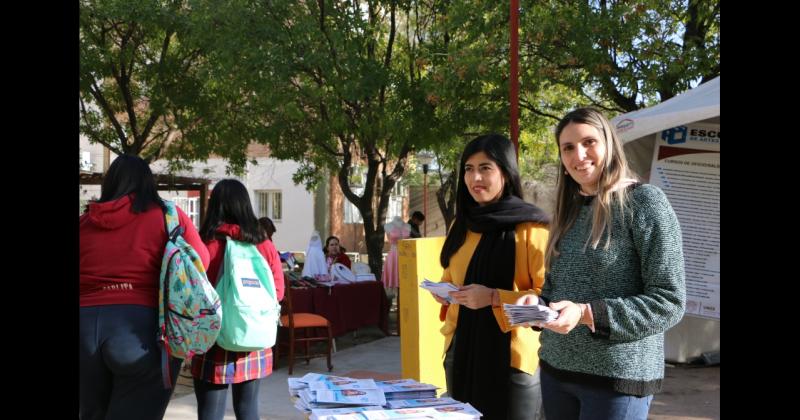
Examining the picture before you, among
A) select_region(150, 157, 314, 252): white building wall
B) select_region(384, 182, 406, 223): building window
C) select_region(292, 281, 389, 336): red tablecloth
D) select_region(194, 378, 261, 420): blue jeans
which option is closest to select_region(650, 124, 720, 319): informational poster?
select_region(292, 281, 389, 336): red tablecloth

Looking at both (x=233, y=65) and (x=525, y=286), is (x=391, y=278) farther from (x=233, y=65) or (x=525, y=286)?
(x=525, y=286)

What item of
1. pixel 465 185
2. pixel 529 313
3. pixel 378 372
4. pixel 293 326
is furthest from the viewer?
pixel 293 326

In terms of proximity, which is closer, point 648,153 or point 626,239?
point 626,239

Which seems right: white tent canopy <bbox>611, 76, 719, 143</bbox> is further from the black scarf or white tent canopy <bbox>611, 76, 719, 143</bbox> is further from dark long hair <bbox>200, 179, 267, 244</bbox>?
A: the black scarf

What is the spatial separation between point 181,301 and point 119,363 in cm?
37

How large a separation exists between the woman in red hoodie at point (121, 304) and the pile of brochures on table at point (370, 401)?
1120 mm

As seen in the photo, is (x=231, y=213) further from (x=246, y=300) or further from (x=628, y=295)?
(x=628, y=295)

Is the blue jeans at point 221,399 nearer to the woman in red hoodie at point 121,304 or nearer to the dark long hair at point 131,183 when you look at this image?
the woman in red hoodie at point 121,304

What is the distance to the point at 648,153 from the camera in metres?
8.61

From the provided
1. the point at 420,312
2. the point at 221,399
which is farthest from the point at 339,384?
the point at 420,312

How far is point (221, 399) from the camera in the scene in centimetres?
421
